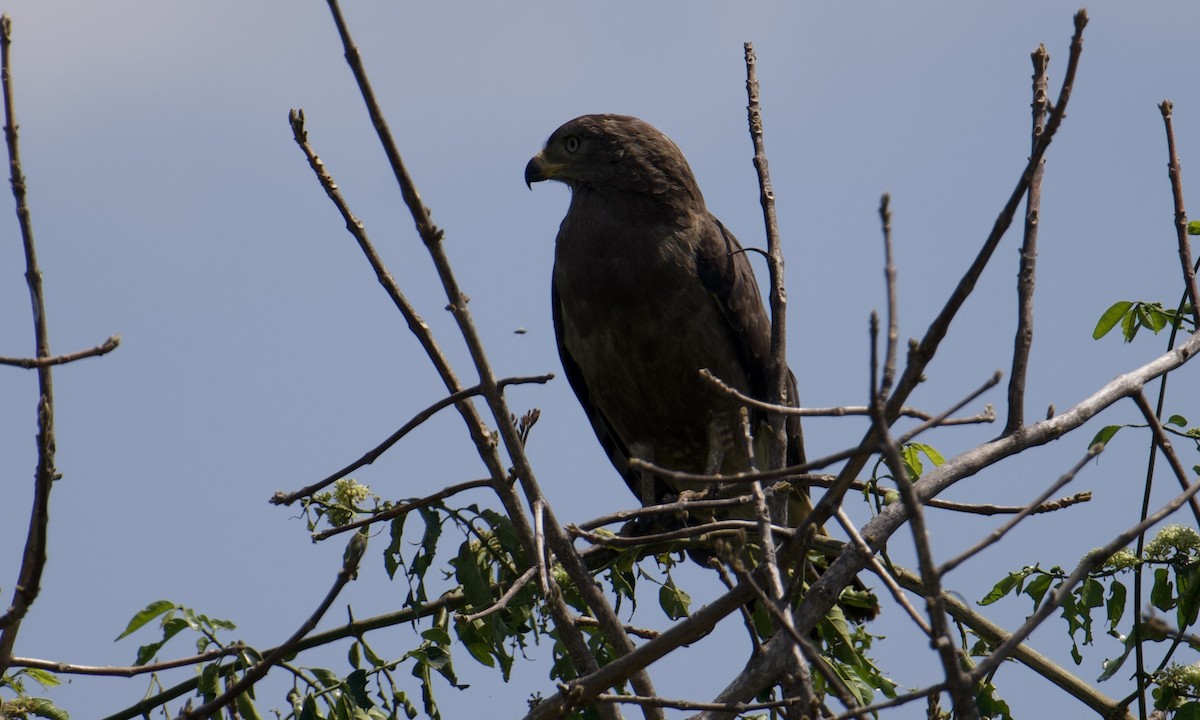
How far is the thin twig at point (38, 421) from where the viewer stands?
2041mm

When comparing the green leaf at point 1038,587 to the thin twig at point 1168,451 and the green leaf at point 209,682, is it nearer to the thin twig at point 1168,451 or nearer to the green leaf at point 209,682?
the thin twig at point 1168,451

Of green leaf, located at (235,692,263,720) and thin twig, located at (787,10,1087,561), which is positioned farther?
green leaf, located at (235,692,263,720)

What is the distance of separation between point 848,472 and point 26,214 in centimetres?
143

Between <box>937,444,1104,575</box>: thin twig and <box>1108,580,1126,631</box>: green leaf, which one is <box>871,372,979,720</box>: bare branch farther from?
<box>1108,580,1126,631</box>: green leaf

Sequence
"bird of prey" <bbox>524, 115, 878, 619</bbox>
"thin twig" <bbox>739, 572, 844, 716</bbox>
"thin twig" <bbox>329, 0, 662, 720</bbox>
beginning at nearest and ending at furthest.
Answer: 1. "thin twig" <bbox>739, 572, 844, 716</bbox>
2. "thin twig" <bbox>329, 0, 662, 720</bbox>
3. "bird of prey" <bbox>524, 115, 878, 619</bbox>

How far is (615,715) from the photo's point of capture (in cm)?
278

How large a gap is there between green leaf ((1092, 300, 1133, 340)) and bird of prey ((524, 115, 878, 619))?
5.93 feet

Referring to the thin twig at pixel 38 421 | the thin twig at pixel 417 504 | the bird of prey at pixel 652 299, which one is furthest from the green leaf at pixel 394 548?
the bird of prey at pixel 652 299

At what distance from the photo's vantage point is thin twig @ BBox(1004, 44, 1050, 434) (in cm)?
284

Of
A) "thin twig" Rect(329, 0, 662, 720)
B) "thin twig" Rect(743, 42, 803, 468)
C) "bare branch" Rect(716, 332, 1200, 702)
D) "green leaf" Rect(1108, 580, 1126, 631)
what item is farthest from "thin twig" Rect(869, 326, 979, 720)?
"green leaf" Rect(1108, 580, 1126, 631)

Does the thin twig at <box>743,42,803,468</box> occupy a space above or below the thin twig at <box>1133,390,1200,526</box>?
above

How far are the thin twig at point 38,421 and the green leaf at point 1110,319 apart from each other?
2.78 m

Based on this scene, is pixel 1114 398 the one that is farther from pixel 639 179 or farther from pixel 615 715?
pixel 639 179

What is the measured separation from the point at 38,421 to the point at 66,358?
0.14 metres
